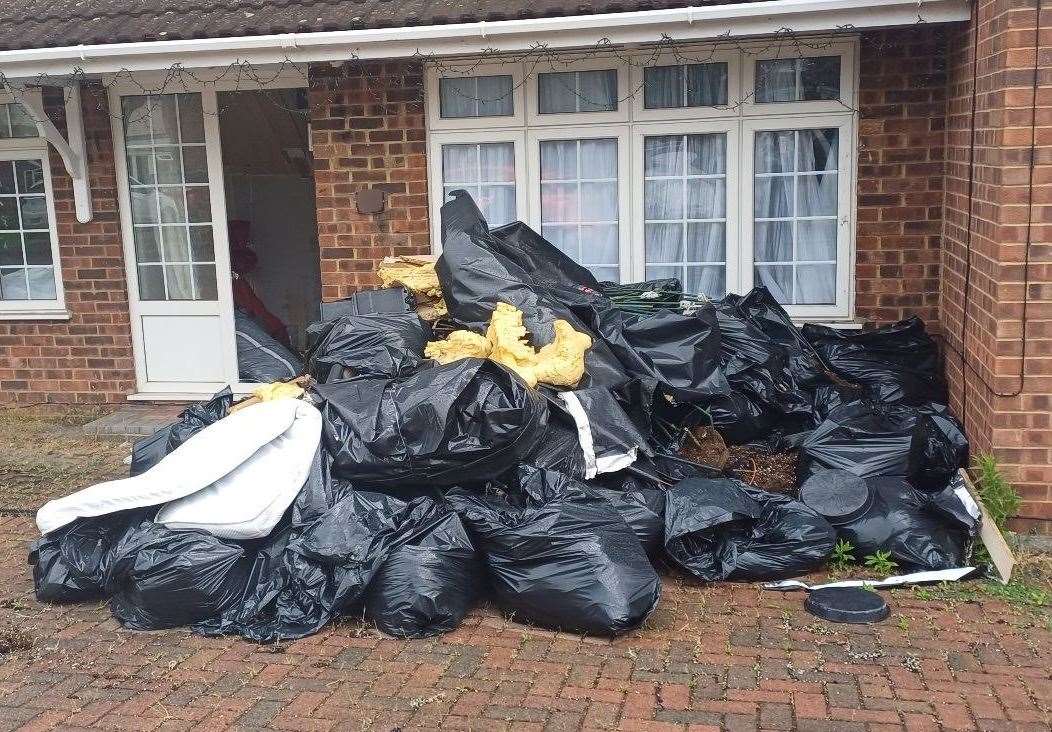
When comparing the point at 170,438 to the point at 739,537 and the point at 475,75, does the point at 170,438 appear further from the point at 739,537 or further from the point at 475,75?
the point at 475,75

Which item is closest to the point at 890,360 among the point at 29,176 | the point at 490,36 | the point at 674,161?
the point at 674,161

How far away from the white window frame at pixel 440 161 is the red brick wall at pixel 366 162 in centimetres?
5

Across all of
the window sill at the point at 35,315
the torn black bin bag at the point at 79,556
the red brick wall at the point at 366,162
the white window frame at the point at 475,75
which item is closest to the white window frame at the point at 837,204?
the white window frame at the point at 475,75

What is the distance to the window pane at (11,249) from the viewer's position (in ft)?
27.8

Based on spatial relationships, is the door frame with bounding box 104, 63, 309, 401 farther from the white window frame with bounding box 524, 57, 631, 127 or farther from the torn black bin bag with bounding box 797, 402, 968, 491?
the torn black bin bag with bounding box 797, 402, 968, 491

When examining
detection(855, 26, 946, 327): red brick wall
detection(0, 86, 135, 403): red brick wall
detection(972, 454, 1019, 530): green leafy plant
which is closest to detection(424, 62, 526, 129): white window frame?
detection(855, 26, 946, 327): red brick wall

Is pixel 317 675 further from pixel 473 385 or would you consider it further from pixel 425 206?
pixel 425 206

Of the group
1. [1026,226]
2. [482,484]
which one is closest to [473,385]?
[482,484]

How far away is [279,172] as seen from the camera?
33.6 feet

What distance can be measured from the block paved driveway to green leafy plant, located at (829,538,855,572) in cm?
33

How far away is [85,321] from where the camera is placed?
27.5 ft

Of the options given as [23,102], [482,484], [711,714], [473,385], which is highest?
[23,102]

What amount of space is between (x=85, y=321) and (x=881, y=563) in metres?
6.13

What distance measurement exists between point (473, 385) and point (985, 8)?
3.14 m
